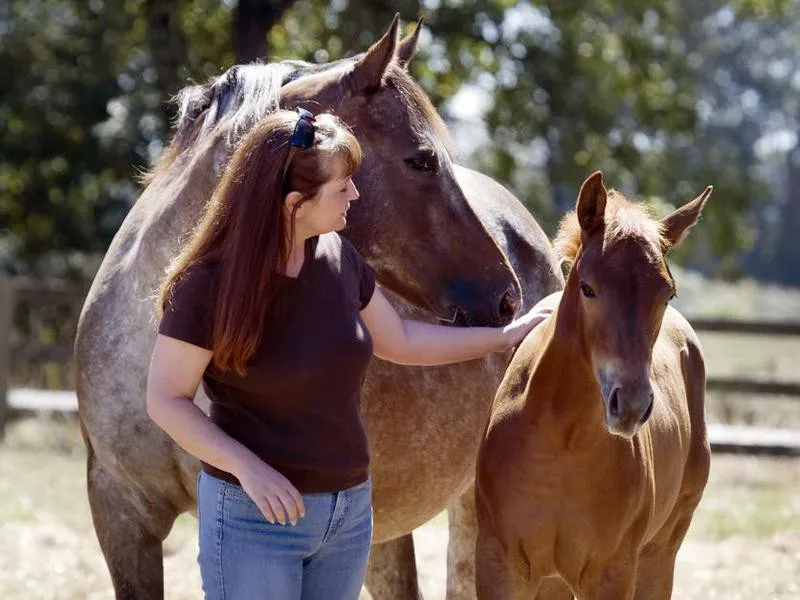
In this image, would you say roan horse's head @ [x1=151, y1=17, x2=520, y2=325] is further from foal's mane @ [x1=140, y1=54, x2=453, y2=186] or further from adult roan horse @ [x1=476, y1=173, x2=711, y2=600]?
adult roan horse @ [x1=476, y1=173, x2=711, y2=600]

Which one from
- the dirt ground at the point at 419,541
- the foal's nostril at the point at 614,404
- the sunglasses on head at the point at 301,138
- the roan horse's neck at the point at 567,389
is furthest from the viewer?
the dirt ground at the point at 419,541

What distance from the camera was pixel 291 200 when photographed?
2588 millimetres

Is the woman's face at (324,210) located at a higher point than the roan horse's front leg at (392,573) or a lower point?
higher

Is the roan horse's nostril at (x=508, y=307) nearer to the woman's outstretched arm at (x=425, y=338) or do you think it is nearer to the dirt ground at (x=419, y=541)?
the woman's outstretched arm at (x=425, y=338)

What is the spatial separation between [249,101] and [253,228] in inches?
42.1

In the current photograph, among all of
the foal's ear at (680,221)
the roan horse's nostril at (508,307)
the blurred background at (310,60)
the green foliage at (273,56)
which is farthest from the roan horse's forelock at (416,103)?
the green foliage at (273,56)

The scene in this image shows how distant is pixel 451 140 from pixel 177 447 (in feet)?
4.24

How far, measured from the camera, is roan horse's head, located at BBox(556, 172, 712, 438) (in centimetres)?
286

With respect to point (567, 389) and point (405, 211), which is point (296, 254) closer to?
point (405, 211)

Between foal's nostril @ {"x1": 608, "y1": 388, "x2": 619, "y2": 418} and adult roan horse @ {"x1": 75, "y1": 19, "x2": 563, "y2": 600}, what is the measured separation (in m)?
0.63

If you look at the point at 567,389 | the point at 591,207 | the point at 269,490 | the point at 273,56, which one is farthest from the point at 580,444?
the point at 273,56

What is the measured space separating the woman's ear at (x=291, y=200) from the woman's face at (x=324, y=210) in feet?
0.05

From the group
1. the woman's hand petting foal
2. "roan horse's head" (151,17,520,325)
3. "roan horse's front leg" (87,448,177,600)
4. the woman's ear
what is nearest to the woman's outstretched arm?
→ the woman's hand petting foal

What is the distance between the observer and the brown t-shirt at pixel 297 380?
255 centimetres
